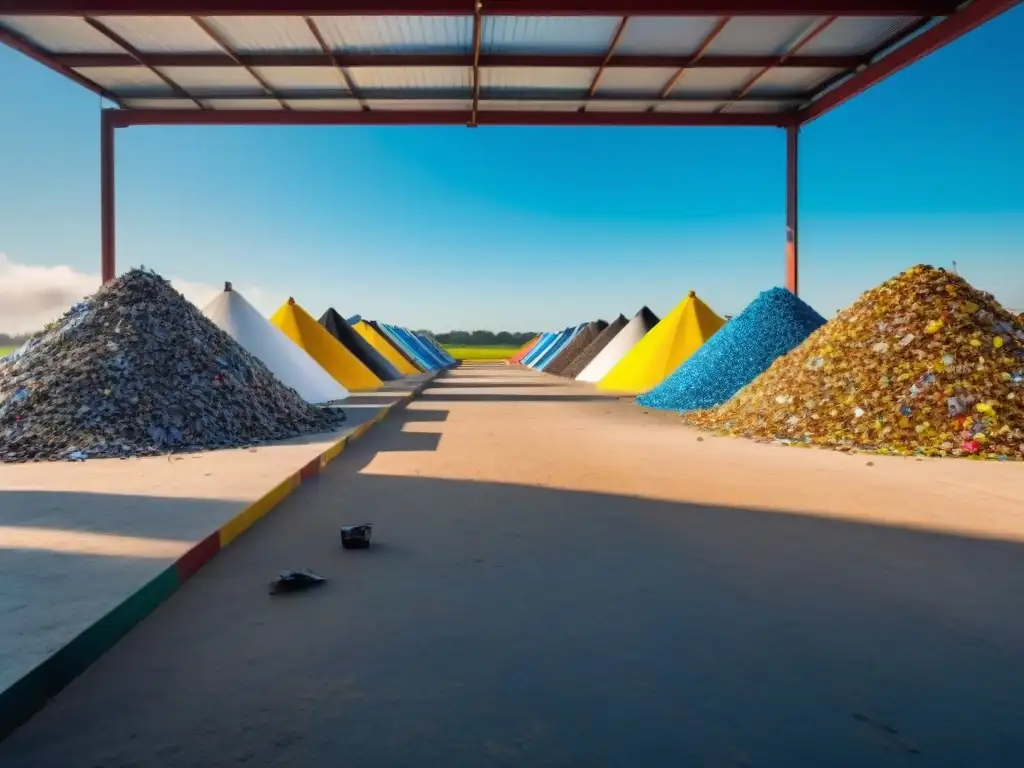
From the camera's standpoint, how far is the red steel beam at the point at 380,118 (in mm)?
14883

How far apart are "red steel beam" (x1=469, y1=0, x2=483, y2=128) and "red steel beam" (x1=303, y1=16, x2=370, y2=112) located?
1997 millimetres

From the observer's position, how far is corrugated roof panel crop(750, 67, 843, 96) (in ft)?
44.0

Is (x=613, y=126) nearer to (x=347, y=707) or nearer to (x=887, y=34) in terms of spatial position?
(x=887, y=34)

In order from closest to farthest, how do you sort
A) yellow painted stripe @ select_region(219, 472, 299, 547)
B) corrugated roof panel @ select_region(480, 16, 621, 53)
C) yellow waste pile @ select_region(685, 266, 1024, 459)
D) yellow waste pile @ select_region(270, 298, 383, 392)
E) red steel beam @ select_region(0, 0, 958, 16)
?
yellow painted stripe @ select_region(219, 472, 299, 547)
yellow waste pile @ select_region(685, 266, 1024, 459)
red steel beam @ select_region(0, 0, 958, 16)
corrugated roof panel @ select_region(480, 16, 621, 53)
yellow waste pile @ select_region(270, 298, 383, 392)

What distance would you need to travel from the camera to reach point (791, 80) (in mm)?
13984

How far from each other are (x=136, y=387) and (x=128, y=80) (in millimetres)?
8440

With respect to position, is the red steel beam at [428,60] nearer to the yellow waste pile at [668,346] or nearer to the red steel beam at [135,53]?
the red steel beam at [135,53]

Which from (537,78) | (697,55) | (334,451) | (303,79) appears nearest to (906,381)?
(334,451)

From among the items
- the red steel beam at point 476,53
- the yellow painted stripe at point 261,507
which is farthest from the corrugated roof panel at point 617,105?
the yellow painted stripe at point 261,507

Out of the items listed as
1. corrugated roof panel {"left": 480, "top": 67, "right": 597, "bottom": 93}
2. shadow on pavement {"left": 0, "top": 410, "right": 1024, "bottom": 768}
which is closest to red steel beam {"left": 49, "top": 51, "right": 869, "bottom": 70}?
corrugated roof panel {"left": 480, "top": 67, "right": 597, "bottom": 93}

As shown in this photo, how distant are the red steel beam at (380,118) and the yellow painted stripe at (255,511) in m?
10.6

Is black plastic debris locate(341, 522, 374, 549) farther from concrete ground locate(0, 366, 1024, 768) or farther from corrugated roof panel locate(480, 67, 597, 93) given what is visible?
corrugated roof panel locate(480, 67, 597, 93)

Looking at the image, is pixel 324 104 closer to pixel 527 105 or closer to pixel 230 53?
pixel 230 53

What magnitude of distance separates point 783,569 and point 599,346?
2379 cm
